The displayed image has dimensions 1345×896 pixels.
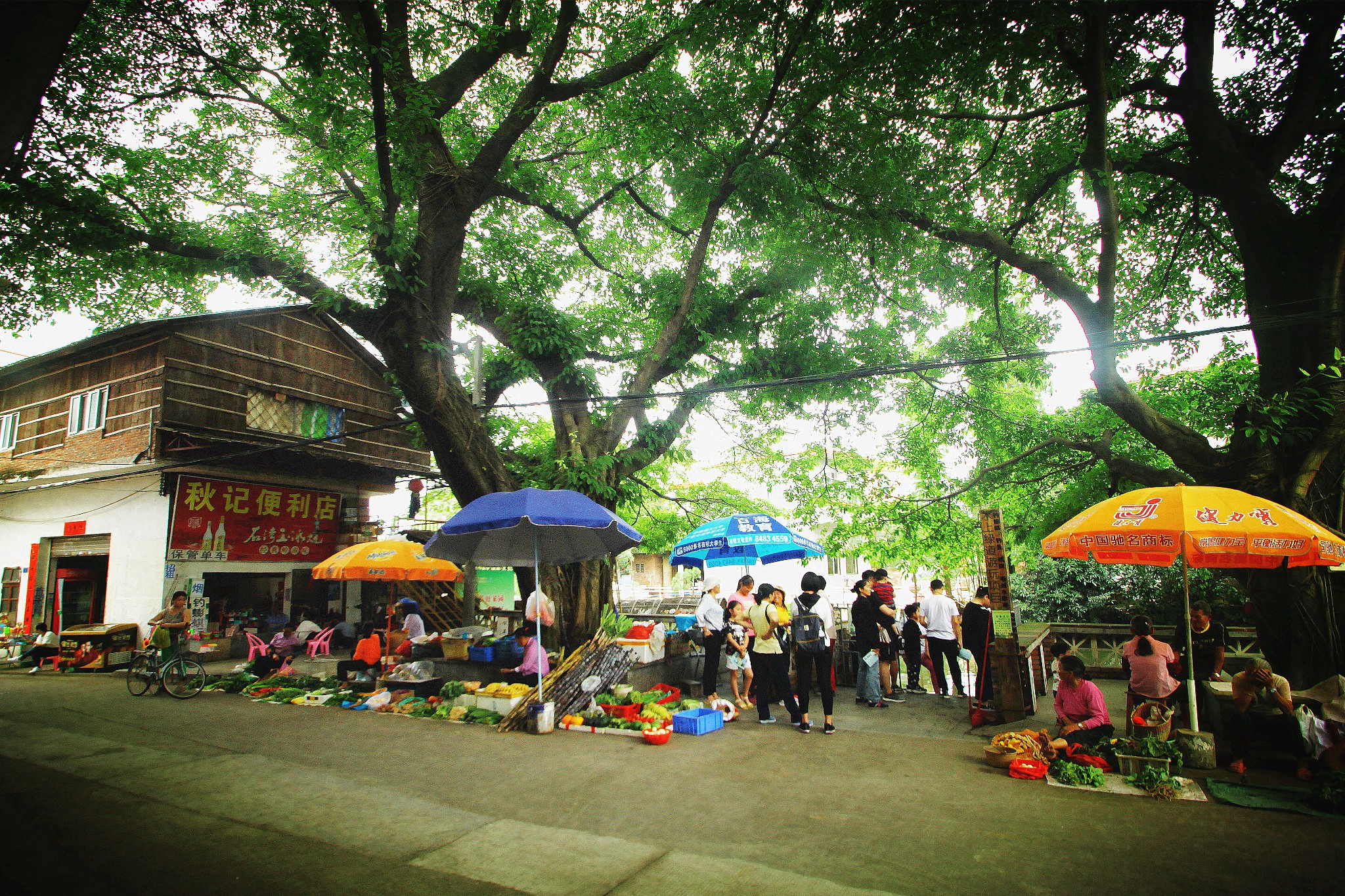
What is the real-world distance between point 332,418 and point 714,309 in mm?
12197

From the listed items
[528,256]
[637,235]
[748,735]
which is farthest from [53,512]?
[748,735]

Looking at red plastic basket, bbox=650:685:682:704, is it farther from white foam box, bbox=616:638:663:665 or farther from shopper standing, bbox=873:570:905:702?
shopper standing, bbox=873:570:905:702

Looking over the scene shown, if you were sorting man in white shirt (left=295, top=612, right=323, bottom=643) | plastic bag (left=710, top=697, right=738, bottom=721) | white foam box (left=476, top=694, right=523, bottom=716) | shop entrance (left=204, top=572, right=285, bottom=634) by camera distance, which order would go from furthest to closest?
shop entrance (left=204, top=572, right=285, bottom=634) → man in white shirt (left=295, top=612, right=323, bottom=643) → white foam box (left=476, top=694, right=523, bottom=716) → plastic bag (left=710, top=697, right=738, bottom=721)

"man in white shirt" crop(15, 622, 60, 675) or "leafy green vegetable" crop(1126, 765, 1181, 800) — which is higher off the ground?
"leafy green vegetable" crop(1126, 765, 1181, 800)

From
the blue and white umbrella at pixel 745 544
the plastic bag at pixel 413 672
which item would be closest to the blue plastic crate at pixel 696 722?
the blue and white umbrella at pixel 745 544

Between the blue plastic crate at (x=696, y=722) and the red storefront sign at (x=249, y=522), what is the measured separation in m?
13.3

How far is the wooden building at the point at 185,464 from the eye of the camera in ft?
49.6

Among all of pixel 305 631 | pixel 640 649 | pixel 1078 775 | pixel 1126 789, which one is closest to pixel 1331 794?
pixel 1126 789

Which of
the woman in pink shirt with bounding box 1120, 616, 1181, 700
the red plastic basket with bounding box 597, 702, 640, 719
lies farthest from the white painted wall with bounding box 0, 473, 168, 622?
the woman in pink shirt with bounding box 1120, 616, 1181, 700

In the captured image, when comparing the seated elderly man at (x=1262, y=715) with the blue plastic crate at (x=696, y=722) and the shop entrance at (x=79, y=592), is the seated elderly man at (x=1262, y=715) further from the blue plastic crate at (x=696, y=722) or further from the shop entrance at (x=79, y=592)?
the shop entrance at (x=79, y=592)

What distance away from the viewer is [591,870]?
404cm

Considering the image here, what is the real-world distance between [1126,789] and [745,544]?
5670mm

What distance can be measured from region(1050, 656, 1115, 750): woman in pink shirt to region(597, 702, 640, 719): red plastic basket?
15.3 ft

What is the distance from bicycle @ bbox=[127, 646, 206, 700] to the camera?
10742 millimetres
